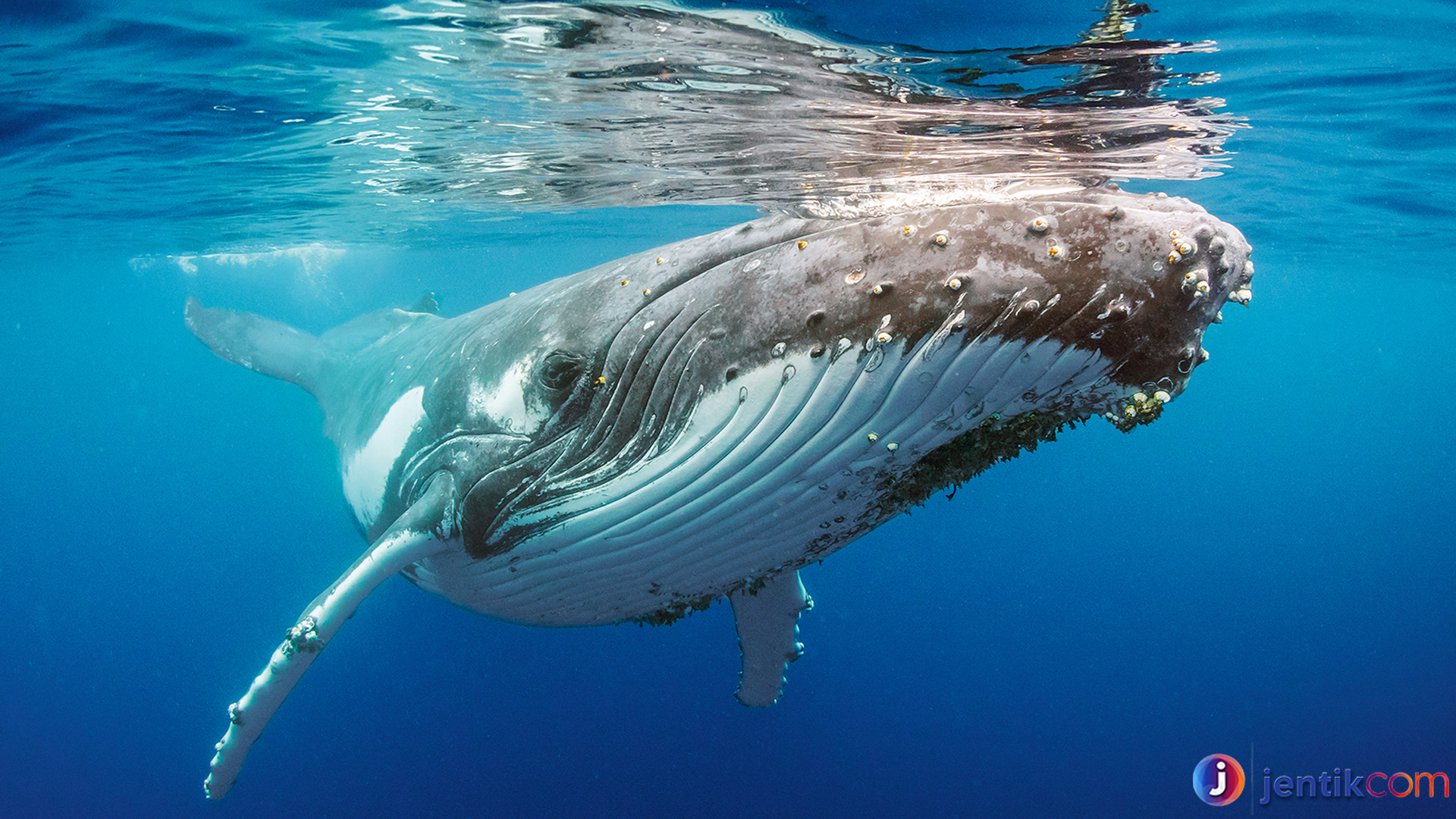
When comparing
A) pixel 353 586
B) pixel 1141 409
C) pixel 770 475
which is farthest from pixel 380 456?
pixel 1141 409

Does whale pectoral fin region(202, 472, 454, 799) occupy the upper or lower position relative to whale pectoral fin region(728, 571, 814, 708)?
upper

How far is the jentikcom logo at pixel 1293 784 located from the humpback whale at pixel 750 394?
13912 millimetres

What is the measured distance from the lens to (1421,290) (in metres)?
42.6

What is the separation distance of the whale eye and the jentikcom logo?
14.7m

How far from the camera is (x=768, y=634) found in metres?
7.07

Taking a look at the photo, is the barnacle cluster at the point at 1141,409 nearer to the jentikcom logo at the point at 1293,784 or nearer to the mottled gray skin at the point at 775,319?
the mottled gray skin at the point at 775,319

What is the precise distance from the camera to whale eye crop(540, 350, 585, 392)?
4.08 metres

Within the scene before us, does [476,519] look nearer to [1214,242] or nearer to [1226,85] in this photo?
[1214,242]

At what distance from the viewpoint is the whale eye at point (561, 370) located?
4.08 meters

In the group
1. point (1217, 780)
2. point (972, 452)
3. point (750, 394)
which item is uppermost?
point (750, 394)

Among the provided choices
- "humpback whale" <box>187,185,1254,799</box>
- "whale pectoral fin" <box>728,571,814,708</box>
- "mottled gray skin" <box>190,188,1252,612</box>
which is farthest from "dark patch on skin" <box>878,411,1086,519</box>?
"whale pectoral fin" <box>728,571,814,708</box>

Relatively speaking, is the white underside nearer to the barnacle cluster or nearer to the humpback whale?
the humpback whale

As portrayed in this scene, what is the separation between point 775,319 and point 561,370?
57.0 inches

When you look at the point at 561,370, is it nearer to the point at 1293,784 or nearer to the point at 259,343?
the point at 259,343
